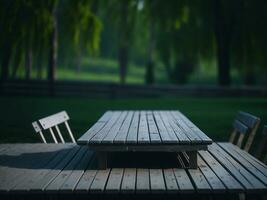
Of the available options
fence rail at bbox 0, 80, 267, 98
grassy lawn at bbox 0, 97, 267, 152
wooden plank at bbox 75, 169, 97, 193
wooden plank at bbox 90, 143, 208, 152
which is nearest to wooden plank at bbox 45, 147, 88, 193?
wooden plank at bbox 75, 169, 97, 193

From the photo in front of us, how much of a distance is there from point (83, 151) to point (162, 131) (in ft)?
4.93

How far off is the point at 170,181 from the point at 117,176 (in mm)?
693

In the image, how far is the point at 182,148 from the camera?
587cm

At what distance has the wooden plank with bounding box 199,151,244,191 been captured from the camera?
207 inches

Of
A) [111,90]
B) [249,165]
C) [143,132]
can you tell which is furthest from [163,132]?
[111,90]

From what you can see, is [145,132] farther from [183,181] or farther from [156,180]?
[183,181]

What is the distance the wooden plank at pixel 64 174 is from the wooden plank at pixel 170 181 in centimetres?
124

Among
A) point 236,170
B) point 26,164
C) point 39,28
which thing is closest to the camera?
point 236,170

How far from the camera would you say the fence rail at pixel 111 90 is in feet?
78.8

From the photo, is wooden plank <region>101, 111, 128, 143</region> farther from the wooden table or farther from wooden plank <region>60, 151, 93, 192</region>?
wooden plank <region>60, 151, 93, 192</region>

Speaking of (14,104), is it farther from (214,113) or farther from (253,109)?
(253,109)

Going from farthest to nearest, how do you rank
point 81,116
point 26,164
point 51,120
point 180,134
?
point 81,116
point 51,120
point 26,164
point 180,134

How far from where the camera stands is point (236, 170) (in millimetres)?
6117

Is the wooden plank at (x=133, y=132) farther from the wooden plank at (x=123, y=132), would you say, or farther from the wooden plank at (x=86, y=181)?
the wooden plank at (x=86, y=181)
